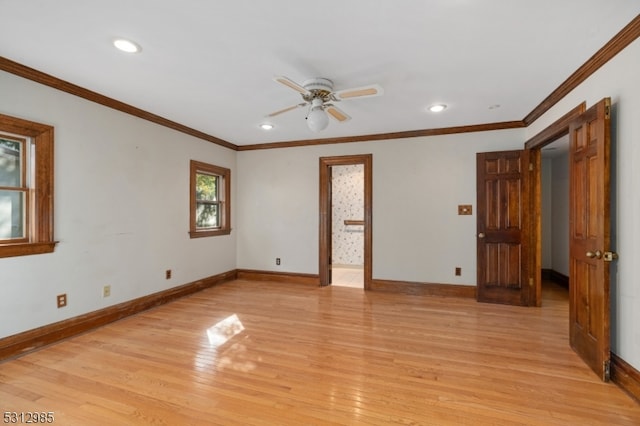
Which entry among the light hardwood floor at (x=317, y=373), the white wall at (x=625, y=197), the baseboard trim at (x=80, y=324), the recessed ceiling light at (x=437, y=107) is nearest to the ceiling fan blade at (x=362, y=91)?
the recessed ceiling light at (x=437, y=107)

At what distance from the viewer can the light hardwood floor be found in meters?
1.86

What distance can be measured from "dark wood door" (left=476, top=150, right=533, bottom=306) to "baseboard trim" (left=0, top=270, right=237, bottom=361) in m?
4.11

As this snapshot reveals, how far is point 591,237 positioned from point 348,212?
4.88 metres

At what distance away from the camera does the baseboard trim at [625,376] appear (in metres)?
2.00

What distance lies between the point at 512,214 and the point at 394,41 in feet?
9.66

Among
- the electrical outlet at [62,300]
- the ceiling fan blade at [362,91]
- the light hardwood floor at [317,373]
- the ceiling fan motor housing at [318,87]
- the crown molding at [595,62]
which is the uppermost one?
the crown molding at [595,62]

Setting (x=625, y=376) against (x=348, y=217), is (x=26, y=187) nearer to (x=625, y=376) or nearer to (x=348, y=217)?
(x=625, y=376)

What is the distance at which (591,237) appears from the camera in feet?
7.84

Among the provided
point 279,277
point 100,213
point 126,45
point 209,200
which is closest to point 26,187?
point 100,213

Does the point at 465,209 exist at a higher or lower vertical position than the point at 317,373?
higher

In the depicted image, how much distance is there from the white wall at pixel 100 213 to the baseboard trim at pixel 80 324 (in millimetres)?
59

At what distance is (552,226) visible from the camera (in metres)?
5.61

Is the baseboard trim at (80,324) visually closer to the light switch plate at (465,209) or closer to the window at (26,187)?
the window at (26,187)

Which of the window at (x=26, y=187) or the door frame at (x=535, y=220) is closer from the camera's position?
the window at (x=26, y=187)
